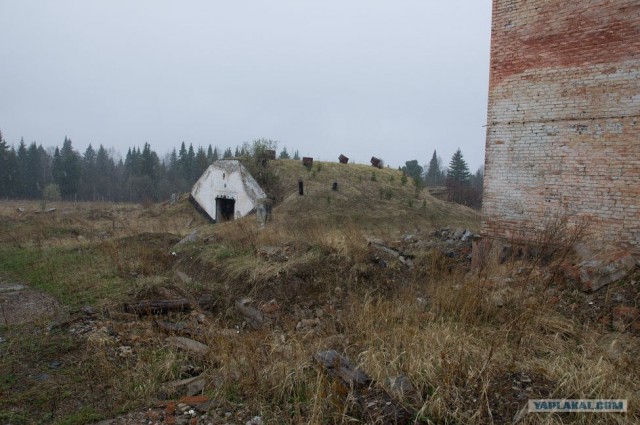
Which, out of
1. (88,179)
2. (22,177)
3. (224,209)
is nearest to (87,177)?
(88,179)

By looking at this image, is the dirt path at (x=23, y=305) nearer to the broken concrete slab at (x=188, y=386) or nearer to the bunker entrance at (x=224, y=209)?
the broken concrete slab at (x=188, y=386)

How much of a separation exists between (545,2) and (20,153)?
259 ft

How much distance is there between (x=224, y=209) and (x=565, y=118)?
735 inches

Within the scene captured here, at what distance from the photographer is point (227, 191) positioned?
2197 centimetres

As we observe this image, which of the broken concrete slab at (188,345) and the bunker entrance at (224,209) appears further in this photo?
the bunker entrance at (224,209)

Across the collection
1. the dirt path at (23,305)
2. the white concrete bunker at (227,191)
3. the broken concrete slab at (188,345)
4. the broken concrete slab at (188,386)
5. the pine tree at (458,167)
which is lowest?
the dirt path at (23,305)

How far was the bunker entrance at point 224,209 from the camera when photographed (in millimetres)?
22594

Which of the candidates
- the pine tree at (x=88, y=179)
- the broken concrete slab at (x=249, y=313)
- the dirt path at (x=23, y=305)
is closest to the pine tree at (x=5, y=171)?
the pine tree at (x=88, y=179)

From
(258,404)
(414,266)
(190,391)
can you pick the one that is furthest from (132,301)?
(414,266)

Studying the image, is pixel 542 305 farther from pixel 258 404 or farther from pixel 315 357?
pixel 258 404

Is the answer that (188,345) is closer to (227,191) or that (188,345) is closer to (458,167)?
(227,191)

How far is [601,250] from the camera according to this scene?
20.1 ft

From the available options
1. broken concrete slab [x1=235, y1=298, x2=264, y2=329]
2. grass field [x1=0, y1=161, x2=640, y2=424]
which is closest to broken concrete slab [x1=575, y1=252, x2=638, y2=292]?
grass field [x1=0, y1=161, x2=640, y2=424]

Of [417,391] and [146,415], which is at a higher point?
[417,391]
